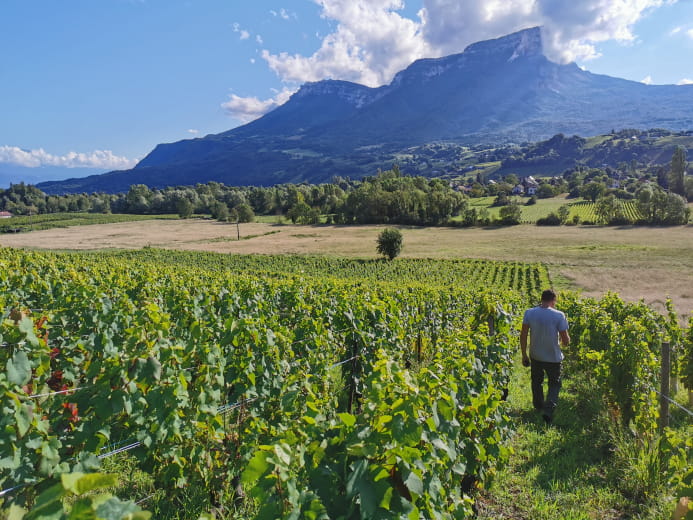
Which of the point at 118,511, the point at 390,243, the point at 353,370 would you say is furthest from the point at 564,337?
the point at 390,243

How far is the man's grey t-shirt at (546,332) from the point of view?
23.3 ft

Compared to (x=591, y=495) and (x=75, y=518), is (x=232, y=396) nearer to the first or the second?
(x=75, y=518)

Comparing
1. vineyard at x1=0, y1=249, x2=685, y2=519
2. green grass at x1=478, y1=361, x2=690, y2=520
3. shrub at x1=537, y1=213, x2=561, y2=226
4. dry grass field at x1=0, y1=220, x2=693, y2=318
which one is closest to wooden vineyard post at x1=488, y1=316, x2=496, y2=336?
vineyard at x1=0, y1=249, x2=685, y2=519

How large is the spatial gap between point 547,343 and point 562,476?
244cm

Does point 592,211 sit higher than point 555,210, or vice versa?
point 555,210

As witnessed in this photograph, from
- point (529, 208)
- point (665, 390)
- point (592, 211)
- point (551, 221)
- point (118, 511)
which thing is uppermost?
point (529, 208)

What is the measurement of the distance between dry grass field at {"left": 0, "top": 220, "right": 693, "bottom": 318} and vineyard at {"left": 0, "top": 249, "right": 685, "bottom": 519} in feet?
104

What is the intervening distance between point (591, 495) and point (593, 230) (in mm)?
84332

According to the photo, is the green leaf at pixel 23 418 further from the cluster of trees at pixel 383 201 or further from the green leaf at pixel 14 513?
the cluster of trees at pixel 383 201

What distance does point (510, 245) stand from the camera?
207ft

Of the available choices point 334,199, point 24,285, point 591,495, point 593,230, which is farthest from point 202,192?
point 591,495

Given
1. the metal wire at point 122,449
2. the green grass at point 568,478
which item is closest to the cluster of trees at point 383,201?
the green grass at point 568,478

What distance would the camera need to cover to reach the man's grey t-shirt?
7090 mm

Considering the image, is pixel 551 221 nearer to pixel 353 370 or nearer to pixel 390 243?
pixel 390 243
